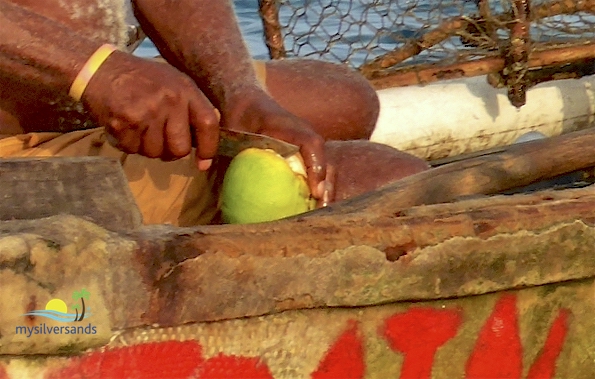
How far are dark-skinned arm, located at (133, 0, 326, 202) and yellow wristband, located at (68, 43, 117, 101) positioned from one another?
0.36 m

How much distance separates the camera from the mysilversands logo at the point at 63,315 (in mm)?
1106

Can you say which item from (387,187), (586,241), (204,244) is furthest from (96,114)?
(586,241)

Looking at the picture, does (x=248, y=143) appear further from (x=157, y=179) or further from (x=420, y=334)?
(x=420, y=334)

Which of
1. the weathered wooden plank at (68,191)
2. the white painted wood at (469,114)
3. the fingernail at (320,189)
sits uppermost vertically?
the weathered wooden plank at (68,191)

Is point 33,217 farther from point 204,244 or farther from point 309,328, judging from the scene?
point 309,328

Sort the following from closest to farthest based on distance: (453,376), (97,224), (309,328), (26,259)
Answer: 1. (26,259)
2. (97,224)
3. (309,328)
4. (453,376)

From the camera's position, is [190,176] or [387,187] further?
[190,176]

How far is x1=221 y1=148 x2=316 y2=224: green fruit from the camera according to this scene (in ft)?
5.22

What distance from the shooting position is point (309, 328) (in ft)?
4.38

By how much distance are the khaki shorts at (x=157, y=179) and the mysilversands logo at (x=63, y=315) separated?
2.43ft

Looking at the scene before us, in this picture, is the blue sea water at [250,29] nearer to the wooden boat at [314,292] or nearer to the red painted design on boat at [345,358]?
the wooden boat at [314,292]

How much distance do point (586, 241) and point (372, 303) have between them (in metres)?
0.45

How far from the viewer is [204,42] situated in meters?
2.01

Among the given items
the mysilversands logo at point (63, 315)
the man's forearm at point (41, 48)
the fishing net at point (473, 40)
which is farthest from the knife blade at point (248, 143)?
the fishing net at point (473, 40)
